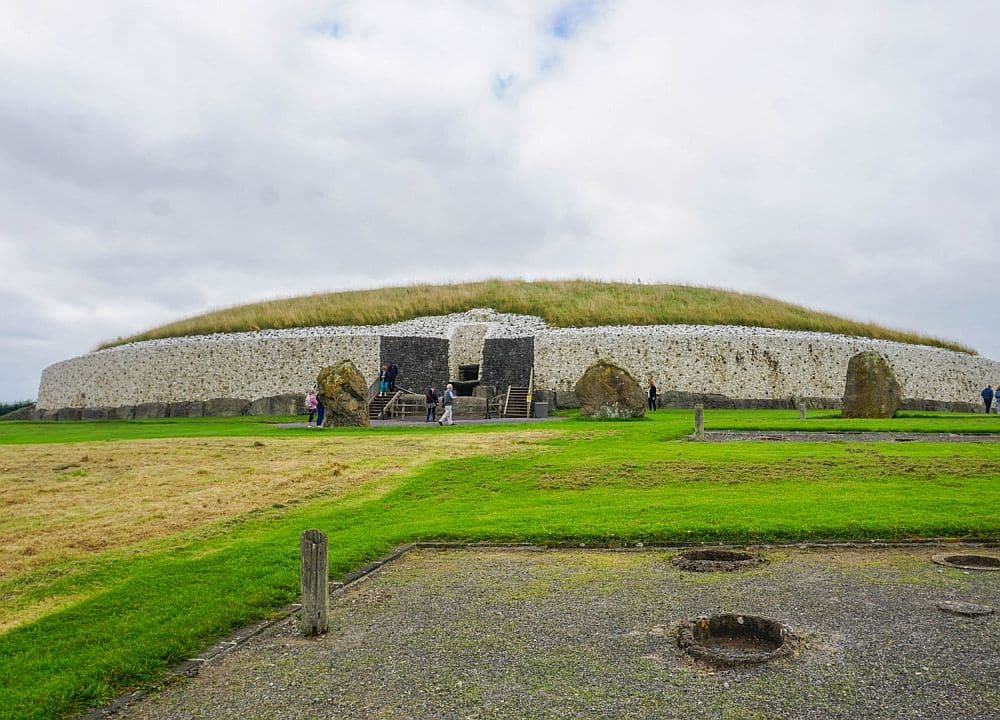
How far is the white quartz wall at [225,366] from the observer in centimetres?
3775

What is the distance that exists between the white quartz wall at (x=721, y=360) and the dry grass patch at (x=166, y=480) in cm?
1583

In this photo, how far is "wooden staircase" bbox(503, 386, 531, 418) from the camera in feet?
107

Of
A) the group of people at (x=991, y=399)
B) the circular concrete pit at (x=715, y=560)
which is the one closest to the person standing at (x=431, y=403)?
the circular concrete pit at (x=715, y=560)

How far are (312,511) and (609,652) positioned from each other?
714 centimetres

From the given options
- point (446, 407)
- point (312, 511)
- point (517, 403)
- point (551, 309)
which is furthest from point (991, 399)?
point (312, 511)

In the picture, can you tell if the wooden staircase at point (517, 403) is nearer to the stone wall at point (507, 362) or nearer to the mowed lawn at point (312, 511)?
the stone wall at point (507, 362)

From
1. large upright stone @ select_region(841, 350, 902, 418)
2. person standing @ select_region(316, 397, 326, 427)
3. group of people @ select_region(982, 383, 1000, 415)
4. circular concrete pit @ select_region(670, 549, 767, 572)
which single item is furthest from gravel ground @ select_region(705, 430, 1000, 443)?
group of people @ select_region(982, 383, 1000, 415)

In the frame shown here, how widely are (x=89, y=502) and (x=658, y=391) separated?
90.5 feet

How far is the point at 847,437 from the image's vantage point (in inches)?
719

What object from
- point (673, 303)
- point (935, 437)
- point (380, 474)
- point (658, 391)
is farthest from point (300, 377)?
point (935, 437)

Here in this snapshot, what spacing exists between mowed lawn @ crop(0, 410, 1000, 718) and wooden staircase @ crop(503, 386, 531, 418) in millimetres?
13365

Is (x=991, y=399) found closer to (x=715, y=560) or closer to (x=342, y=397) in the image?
(x=342, y=397)

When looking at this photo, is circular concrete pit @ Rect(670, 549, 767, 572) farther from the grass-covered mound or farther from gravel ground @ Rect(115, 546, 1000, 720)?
the grass-covered mound

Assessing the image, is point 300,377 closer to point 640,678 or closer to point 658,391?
point 658,391
